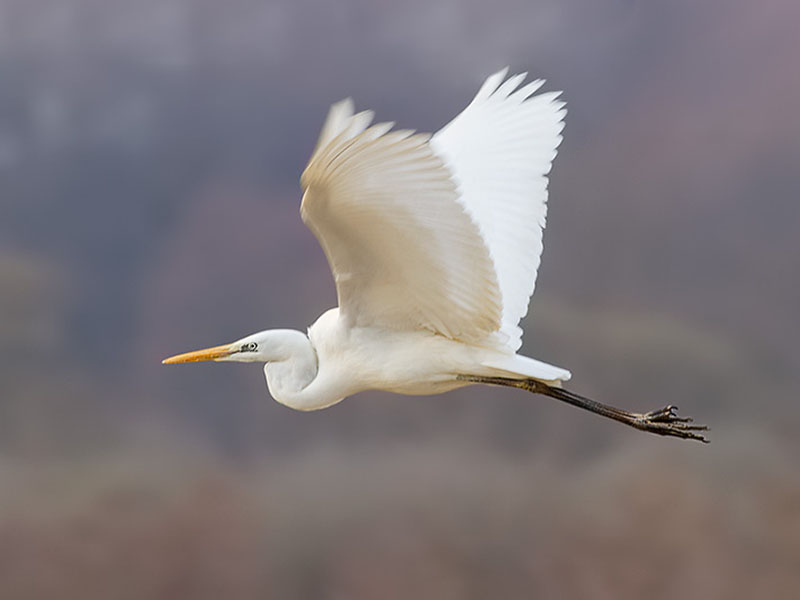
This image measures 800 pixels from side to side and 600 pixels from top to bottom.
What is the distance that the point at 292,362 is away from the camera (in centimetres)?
350

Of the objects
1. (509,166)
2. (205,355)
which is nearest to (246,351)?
(205,355)

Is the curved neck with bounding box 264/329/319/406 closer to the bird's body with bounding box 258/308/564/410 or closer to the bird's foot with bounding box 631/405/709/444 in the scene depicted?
the bird's body with bounding box 258/308/564/410

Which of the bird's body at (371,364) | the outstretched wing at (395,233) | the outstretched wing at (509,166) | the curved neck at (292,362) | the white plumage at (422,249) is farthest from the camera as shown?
the outstretched wing at (509,166)

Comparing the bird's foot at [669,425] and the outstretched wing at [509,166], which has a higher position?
the outstretched wing at [509,166]

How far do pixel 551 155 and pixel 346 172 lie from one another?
1.49m

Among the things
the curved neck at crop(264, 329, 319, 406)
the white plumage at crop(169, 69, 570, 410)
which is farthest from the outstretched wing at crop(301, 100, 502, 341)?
the curved neck at crop(264, 329, 319, 406)

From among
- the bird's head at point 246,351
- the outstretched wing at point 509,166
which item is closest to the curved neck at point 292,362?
the bird's head at point 246,351

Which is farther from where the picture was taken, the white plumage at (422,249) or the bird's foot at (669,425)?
the bird's foot at (669,425)

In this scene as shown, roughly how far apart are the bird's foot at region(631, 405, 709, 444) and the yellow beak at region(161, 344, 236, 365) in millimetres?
1476

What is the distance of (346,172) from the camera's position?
255 centimetres

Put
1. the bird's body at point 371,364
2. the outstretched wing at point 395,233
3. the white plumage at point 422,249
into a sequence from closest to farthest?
the outstretched wing at point 395,233, the white plumage at point 422,249, the bird's body at point 371,364

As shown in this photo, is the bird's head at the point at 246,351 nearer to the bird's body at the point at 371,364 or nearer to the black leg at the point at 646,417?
the bird's body at the point at 371,364

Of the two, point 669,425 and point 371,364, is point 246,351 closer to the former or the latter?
point 371,364

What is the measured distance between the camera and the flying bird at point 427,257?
255 cm
